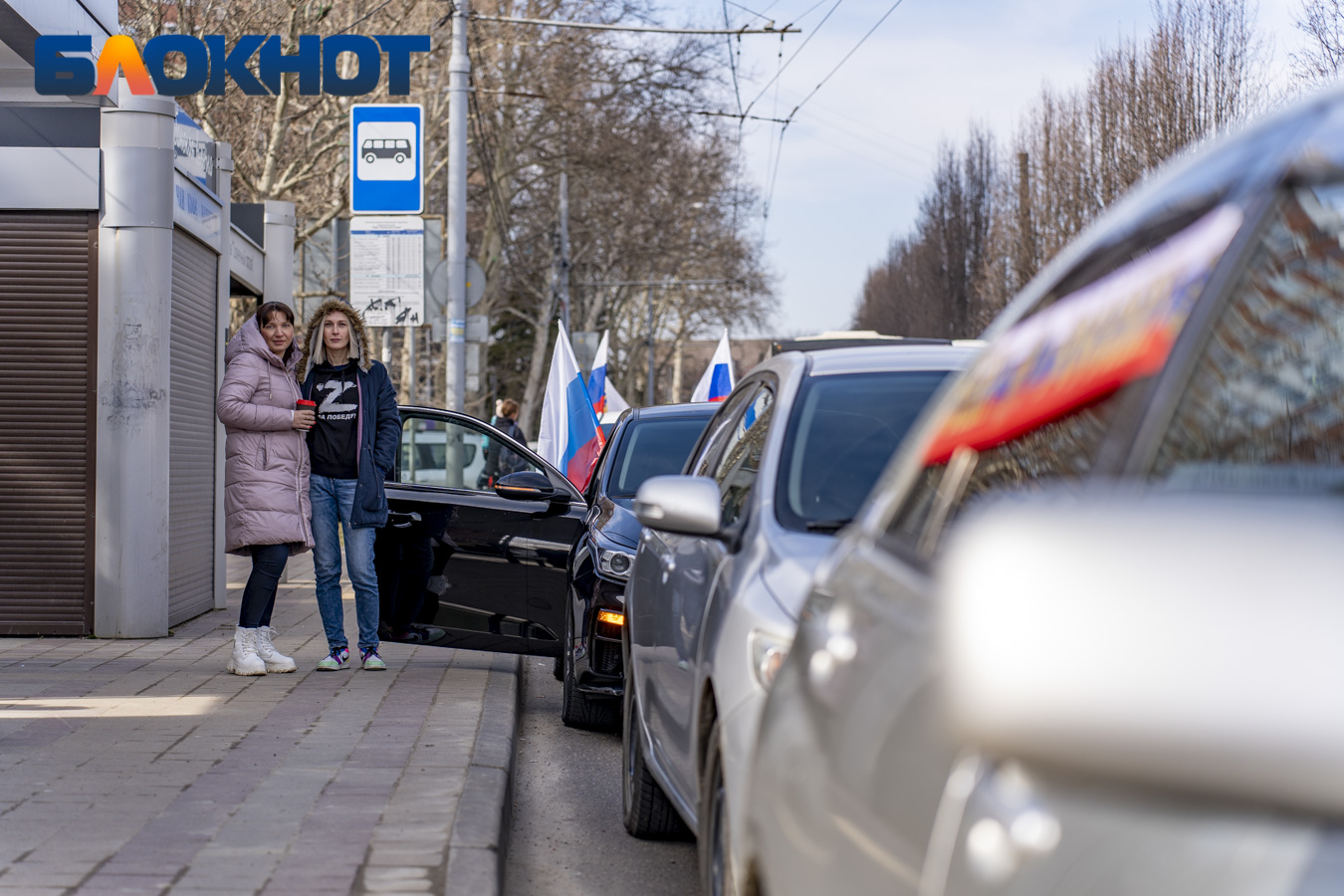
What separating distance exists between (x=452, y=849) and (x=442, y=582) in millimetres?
3979

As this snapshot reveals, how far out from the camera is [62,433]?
1012 centimetres

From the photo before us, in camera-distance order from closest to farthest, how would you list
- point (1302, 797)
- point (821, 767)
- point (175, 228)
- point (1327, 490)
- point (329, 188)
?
point (1302, 797) → point (1327, 490) → point (821, 767) → point (175, 228) → point (329, 188)

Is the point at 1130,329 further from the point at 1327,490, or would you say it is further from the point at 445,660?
the point at 445,660

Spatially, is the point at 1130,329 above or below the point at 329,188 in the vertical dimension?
below

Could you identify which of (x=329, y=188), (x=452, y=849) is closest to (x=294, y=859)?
(x=452, y=849)

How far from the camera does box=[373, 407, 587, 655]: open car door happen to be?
8.22 meters

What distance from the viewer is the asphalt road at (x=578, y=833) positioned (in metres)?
4.85

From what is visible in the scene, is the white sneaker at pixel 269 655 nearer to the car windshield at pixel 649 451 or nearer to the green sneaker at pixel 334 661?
the green sneaker at pixel 334 661

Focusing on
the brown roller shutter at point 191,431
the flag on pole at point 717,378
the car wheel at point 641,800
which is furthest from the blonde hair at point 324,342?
the flag on pole at point 717,378

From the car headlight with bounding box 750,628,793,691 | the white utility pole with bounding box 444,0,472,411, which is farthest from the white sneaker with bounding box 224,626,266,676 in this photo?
the white utility pole with bounding box 444,0,472,411

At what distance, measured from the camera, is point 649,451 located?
841 cm

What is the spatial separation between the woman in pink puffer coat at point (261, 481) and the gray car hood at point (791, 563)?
192 inches

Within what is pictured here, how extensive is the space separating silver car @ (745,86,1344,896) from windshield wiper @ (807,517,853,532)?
2.04 m

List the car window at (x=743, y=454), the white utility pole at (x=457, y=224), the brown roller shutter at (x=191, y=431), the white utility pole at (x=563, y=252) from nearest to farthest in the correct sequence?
the car window at (x=743, y=454) < the brown roller shutter at (x=191, y=431) < the white utility pole at (x=457, y=224) < the white utility pole at (x=563, y=252)
